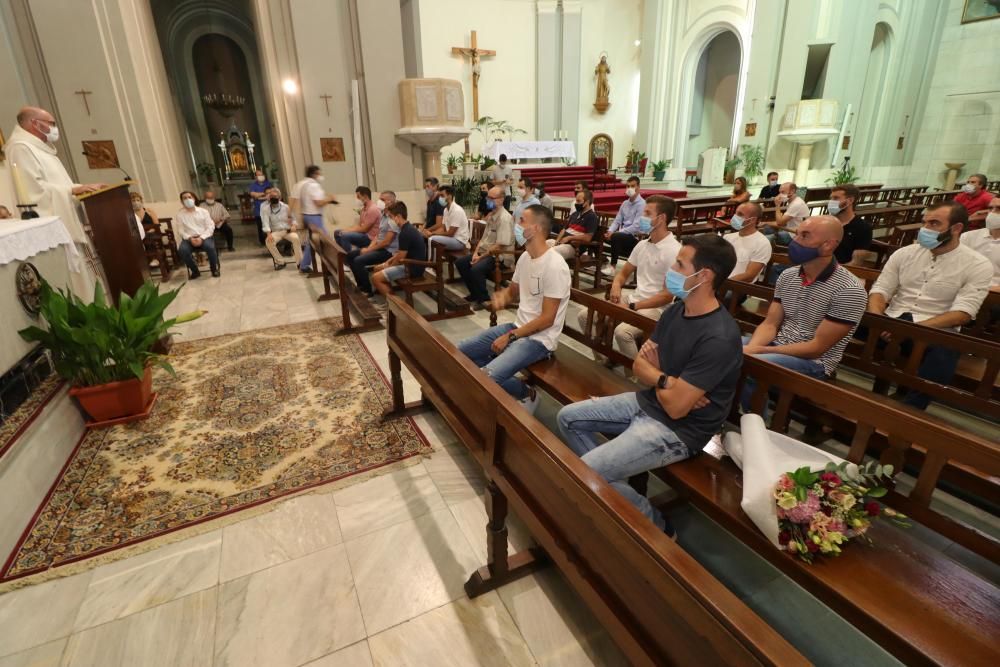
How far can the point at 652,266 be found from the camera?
11.7ft

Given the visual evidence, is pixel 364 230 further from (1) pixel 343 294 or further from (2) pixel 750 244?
(2) pixel 750 244

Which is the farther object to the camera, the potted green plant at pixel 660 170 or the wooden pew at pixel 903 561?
the potted green plant at pixel 660 170

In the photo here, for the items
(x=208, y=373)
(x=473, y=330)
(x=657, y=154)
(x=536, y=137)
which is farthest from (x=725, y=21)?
(x=208, y=373)

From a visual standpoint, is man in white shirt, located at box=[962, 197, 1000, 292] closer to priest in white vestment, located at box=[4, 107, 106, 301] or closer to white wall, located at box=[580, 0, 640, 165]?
priest in white vestment, located at box=[4, 107, 106, 301]

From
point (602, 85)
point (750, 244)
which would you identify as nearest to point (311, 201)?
point (750, 244)

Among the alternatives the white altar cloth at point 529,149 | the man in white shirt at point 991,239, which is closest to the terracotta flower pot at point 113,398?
the man in white shirt at point 991,239

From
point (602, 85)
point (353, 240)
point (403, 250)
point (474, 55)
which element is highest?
point (474, 55)

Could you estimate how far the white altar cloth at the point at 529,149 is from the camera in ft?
42.7

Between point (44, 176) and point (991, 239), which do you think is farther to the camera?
point (991, 239)

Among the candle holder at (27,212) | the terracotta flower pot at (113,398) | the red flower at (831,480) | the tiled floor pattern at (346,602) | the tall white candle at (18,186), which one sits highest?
the tall white candle at (18,186)

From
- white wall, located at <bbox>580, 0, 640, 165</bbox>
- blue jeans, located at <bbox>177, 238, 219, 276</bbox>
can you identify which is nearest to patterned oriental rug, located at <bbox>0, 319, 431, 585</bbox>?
blue jeans, located at <bbox>177, 238, 219, 276</bbox>

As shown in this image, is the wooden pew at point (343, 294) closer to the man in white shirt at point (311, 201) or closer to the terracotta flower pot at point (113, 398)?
the man in white shirt at point (311, 201)

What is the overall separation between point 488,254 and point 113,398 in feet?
11.6

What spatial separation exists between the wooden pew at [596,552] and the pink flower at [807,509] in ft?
1.91
